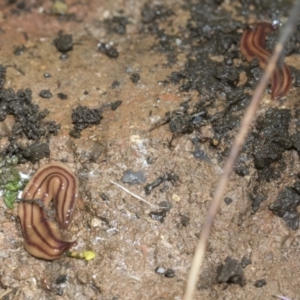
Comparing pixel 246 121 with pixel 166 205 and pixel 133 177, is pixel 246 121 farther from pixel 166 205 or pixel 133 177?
pixel 133 177

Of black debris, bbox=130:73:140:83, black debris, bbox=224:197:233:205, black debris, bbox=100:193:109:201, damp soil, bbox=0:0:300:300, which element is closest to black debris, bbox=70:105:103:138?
damp soil, bbox=0:0:300:300

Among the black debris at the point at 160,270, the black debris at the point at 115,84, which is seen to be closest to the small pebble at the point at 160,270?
the black debris at the point at 160,270

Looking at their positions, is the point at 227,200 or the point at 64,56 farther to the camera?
the point at 64,56

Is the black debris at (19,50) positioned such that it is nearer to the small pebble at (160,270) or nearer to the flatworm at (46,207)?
the flatworm at (46,207)

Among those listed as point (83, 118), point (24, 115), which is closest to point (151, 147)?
point (83, 118)

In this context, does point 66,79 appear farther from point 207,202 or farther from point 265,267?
point 265,267

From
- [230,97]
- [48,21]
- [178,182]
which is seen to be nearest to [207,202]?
[178,182]
